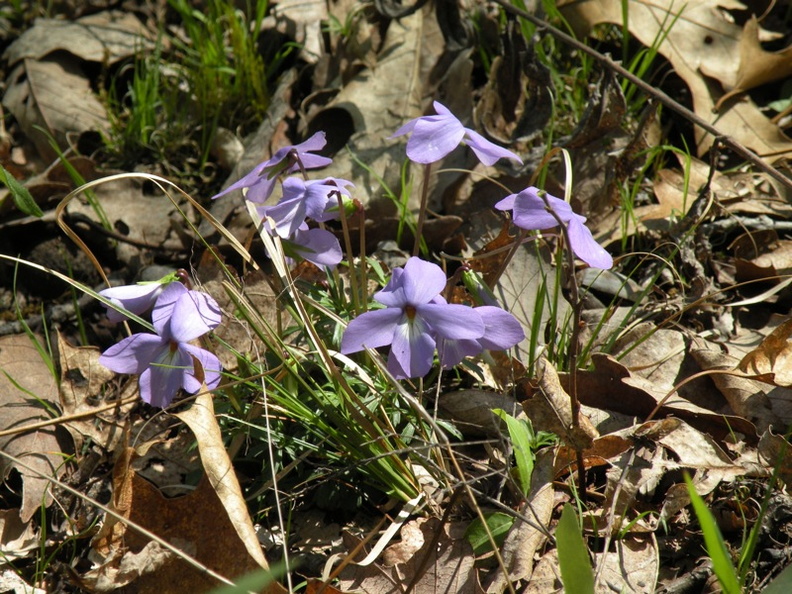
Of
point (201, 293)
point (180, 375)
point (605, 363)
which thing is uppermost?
point (201, 293)

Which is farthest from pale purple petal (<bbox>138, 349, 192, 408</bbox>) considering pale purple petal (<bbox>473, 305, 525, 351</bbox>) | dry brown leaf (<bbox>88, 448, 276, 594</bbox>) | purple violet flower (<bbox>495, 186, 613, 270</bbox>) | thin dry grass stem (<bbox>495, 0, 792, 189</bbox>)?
thin dry grass stem (<bbox>495, 0, 792, 189</bbox>)

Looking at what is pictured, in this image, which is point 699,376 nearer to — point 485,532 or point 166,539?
point 485,532

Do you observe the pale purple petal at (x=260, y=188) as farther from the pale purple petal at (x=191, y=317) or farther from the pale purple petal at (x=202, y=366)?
the pale purple petal at (x=202, y=366)

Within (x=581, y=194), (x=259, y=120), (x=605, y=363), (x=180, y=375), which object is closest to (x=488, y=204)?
(x=581, y=194)

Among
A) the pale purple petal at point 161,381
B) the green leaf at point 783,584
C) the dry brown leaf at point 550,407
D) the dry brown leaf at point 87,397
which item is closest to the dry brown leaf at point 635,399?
the dry brown leaf at point 550,407

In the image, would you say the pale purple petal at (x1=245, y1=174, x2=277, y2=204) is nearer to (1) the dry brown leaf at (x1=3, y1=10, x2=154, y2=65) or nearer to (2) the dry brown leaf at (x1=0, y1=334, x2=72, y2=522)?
(2) the dry brown leaf at (x1=0, y1=334, x2=72, y2=522)

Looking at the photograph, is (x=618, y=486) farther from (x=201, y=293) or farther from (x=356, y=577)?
(x=201, y=293)
